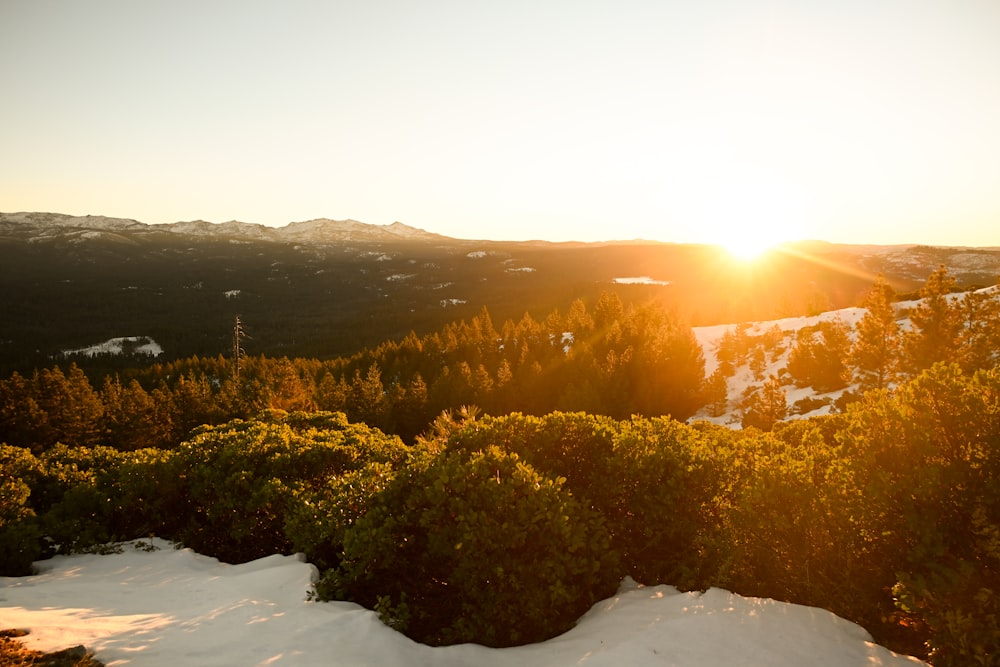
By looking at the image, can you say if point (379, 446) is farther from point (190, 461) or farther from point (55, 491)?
point (55, 491)

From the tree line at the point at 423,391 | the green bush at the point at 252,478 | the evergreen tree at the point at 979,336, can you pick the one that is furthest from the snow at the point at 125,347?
the evergreen tree at the point at 979,336

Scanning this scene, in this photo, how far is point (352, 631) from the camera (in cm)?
902

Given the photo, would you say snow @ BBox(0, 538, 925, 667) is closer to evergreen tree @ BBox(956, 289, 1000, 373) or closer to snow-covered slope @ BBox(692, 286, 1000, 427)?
evergreen tree @ BBox(956, 289, 1000, 373)

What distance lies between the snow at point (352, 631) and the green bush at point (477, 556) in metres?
0.47

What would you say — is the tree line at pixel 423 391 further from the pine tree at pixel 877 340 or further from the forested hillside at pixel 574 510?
the forested hillside at pixel 574 510

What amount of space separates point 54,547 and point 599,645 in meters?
14.2

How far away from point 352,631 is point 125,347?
206 metres

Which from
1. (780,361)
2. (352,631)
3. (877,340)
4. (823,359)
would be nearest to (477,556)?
(352,631)

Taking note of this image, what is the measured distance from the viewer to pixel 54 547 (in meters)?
13.5

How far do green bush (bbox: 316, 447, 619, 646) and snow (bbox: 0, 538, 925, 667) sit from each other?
47 cm

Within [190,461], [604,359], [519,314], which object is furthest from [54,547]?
[519,314]

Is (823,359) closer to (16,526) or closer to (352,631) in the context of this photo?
(352,631)

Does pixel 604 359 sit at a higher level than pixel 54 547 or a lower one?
lower

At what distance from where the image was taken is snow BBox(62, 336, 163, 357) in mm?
169125
